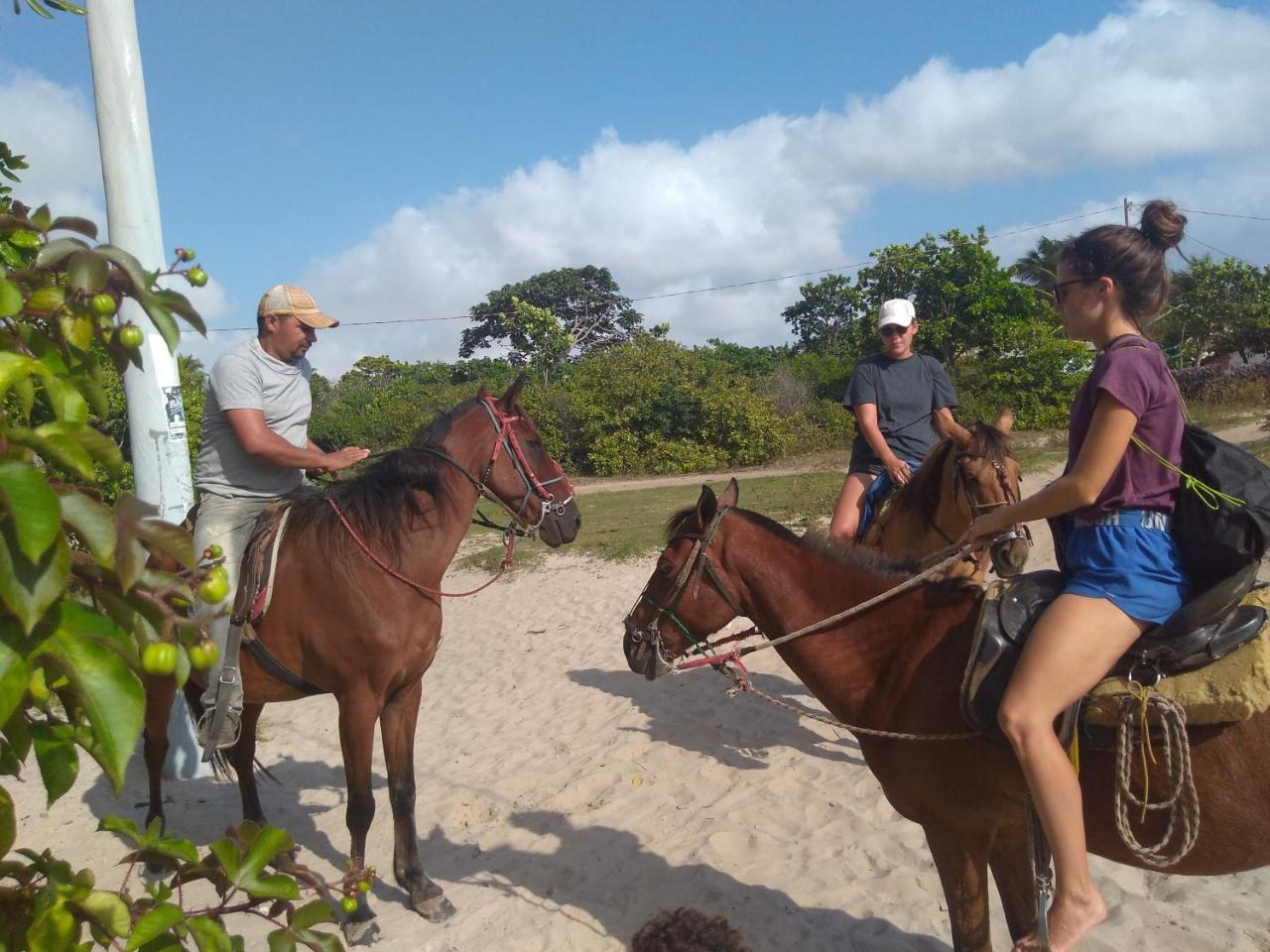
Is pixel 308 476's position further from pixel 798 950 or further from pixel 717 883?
pixel 798 950

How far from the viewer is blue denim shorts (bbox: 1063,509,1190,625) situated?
231 centimetres

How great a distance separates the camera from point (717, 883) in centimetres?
401

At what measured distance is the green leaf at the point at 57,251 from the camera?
108cm

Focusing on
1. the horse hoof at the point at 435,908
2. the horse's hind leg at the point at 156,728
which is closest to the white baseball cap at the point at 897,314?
the horse hoof at the point at 435,908

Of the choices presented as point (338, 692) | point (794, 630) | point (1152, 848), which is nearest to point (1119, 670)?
point (1152, 848)

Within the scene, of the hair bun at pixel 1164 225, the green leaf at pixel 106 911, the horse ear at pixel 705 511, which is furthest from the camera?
the horse ear at pixel 705 511

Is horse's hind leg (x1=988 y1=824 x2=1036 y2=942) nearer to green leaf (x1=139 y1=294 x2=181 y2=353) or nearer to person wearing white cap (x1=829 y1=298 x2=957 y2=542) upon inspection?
person wearing white cap (x1=829 y1=298 x2=957 y2=542)

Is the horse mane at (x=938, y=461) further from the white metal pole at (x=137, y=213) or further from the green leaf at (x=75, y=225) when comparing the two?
the white metal pole at (x=137, y=213)

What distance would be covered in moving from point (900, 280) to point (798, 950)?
96.6 feet

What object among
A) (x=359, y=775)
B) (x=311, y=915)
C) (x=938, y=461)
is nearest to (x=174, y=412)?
(x=359, y=775)

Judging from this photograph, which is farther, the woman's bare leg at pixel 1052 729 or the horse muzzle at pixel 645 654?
the horse muzzle at pixel 645 654

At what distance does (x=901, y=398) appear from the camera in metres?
5.59

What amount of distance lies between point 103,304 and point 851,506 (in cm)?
507

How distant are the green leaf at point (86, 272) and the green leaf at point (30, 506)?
355 millimetres
